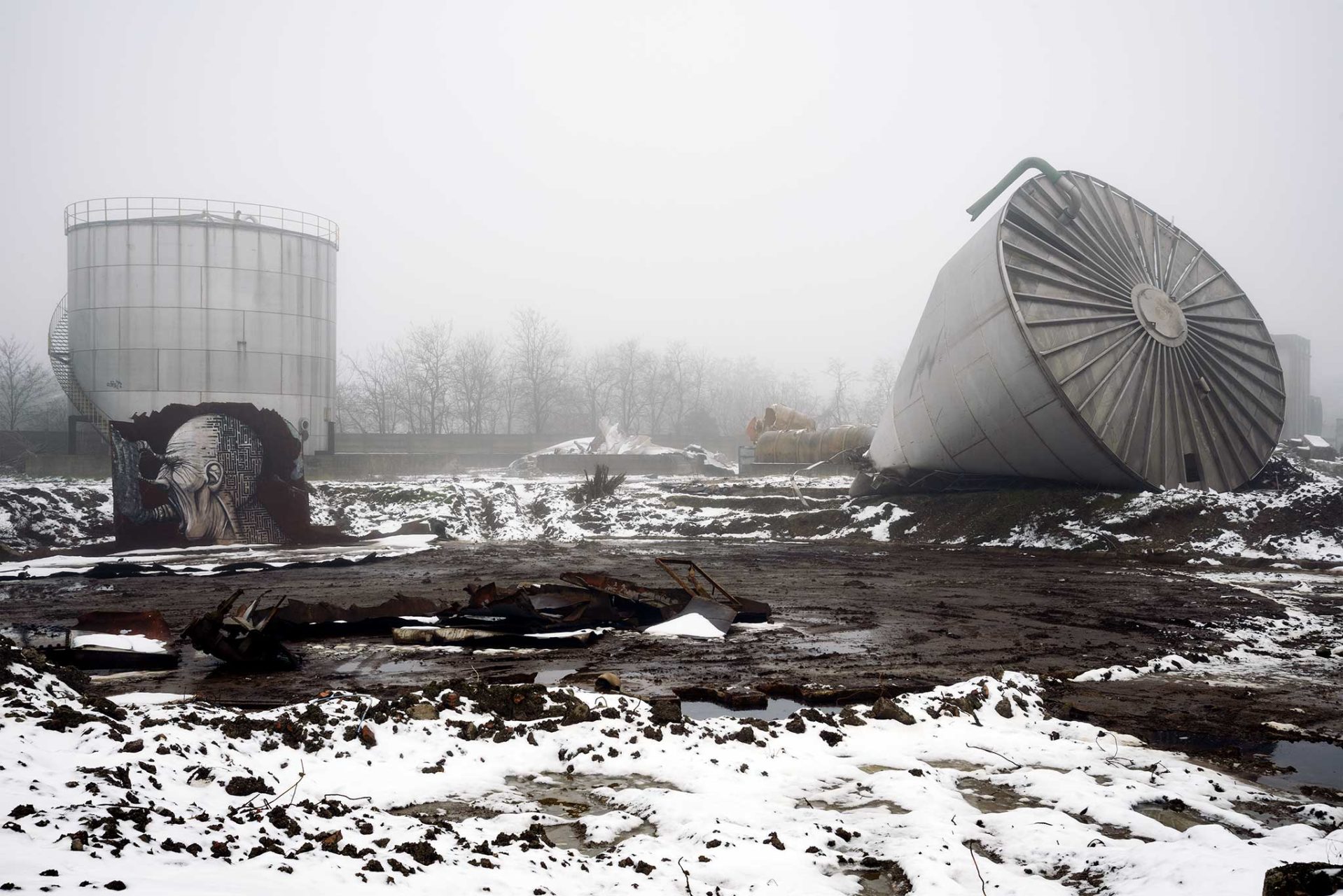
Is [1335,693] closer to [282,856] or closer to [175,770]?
[282,856]

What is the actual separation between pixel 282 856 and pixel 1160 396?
61.6 ft

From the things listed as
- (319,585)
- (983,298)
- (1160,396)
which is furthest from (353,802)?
(1160,396)

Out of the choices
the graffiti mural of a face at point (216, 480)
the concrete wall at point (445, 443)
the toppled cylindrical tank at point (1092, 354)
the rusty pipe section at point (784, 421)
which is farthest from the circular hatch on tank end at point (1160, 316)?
the concrete wall at point (445, 443)

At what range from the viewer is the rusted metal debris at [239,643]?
729 cm

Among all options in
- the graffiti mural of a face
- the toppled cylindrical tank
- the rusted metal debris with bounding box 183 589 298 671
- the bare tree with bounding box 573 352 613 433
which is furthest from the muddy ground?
the bare tree with bounding box 573 352 613 433

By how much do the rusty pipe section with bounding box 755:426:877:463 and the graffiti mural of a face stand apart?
18.9 m

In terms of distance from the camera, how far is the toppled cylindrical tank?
17.5m

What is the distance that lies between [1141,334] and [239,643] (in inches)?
677

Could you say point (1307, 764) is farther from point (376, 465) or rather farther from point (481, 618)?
point (376, 465)

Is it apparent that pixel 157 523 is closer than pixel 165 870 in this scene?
No

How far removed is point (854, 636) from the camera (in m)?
8.92

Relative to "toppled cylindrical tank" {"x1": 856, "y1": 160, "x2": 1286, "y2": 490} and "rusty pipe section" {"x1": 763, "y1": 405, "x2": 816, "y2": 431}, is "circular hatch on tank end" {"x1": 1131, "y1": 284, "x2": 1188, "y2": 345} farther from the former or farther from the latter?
"rusty pipe section" {"x1": 763, "y1": 405, "x2": 816, "y2": 431}

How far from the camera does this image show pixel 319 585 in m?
12.6

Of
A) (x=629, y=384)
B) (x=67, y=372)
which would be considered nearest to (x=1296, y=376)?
(x=629, y=384)
